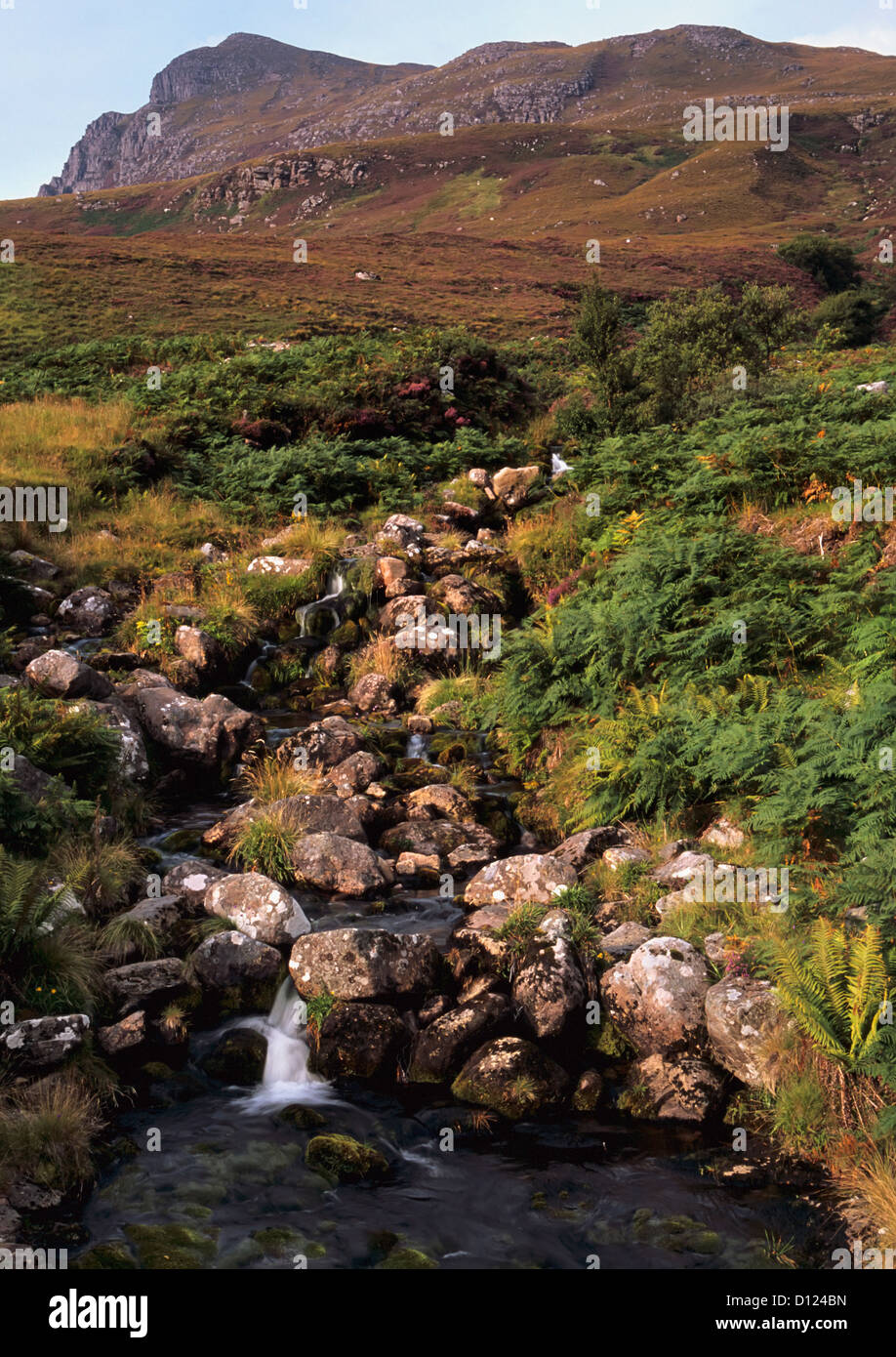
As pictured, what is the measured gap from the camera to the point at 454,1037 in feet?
20.2

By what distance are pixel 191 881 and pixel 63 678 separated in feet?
12.4

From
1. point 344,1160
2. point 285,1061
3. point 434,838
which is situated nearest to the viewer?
point 344,1160

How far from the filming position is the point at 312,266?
52.3 metres

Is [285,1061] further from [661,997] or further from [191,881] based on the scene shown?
[661,997]

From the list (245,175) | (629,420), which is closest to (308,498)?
(629,420)

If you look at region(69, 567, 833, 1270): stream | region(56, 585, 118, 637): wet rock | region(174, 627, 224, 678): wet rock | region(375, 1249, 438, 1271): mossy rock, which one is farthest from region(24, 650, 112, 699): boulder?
region(375, 1249, 438, 1271): mossy rock

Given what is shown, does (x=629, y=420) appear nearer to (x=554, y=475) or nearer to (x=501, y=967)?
(x=554, y=475)

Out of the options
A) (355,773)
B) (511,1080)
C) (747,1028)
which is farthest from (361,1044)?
(355,773)

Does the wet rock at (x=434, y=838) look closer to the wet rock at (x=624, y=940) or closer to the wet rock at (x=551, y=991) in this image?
the wet rock at (x=624, y=940)

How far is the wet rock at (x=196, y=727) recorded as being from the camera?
424 inches

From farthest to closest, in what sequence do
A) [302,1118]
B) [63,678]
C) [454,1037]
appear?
[63,678]
[454,1037]
[302,1118]

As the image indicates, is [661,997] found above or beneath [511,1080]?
above

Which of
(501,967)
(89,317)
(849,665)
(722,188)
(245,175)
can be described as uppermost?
(245,175)

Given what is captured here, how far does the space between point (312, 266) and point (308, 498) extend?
4003 cm
